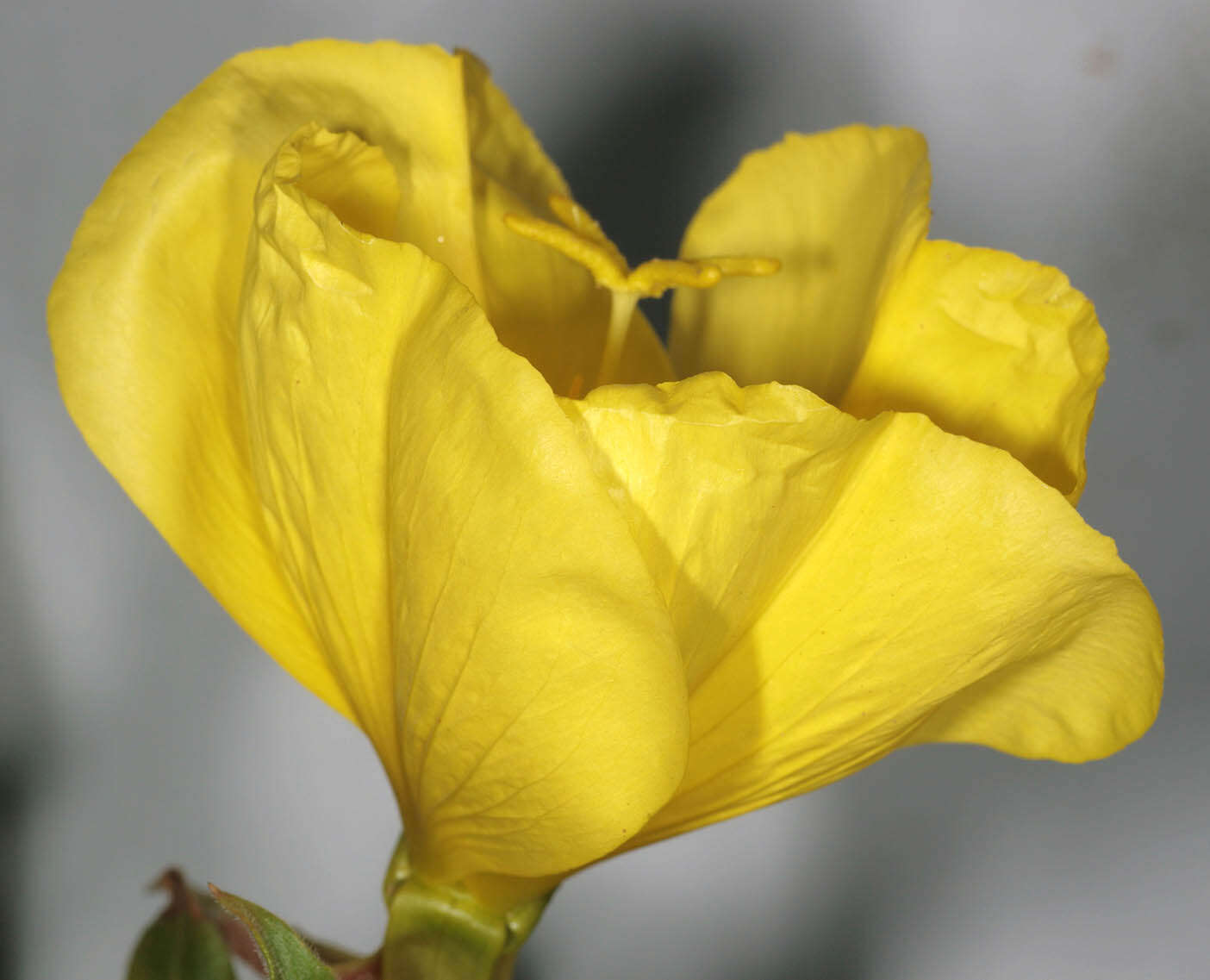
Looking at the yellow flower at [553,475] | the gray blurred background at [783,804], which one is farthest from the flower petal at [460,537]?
the gray blurred background at [783,804]

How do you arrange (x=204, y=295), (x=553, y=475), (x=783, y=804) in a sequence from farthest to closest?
1. (x=783, y=804)
2. (x=204, y=295)
3. (x=553, y=475)

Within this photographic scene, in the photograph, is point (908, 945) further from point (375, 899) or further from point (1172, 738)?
point (375, 899)

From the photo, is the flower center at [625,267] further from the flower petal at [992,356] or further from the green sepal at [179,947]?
the green sepal at [179,947]

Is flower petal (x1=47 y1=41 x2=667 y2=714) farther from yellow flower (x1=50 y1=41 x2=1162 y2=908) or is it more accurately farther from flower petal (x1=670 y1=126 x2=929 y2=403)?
flower petal (x1=670 y1=126 x2=929 y2=403)

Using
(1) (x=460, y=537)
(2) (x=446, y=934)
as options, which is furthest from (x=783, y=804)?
(1) (x=460, y=537)

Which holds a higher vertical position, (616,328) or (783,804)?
(616,328)

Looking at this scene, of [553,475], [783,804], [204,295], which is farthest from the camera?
[783,804]

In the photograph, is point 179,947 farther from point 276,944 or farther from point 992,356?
point 992,356
